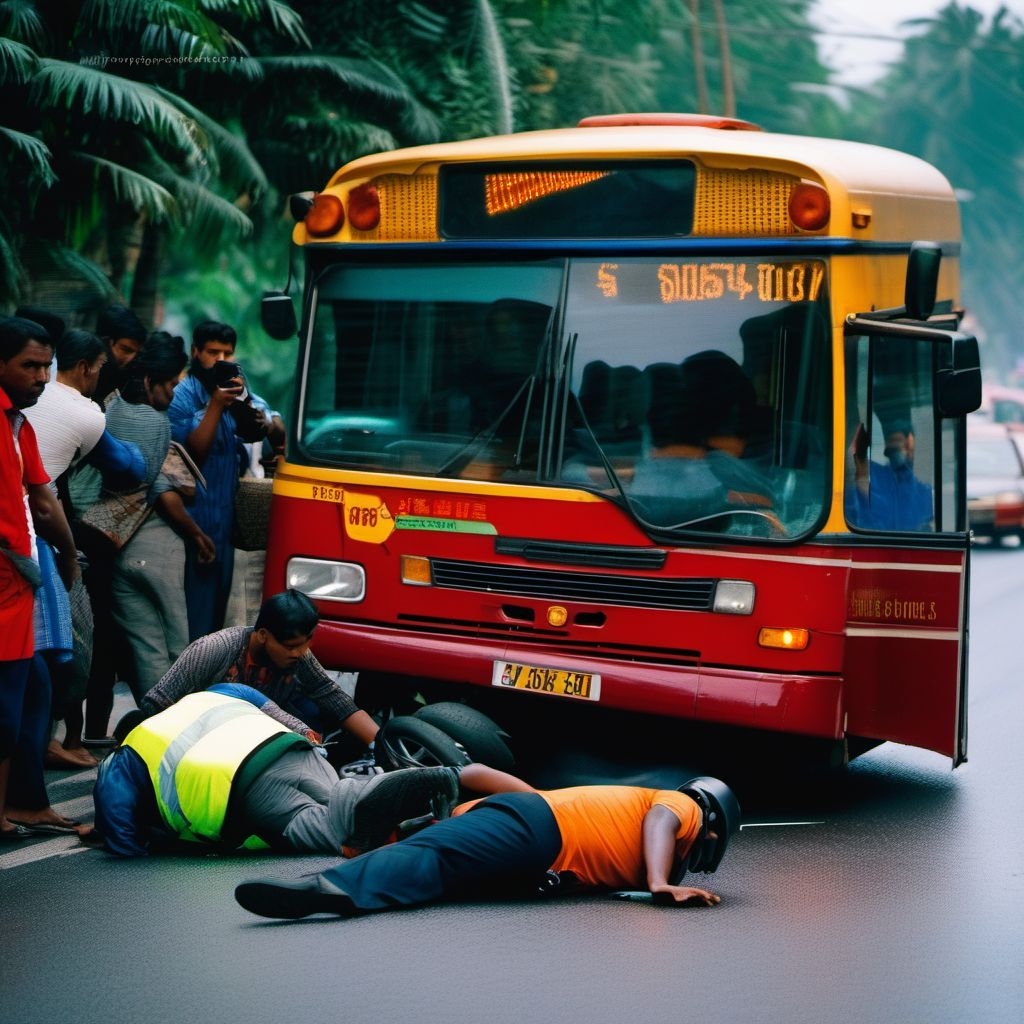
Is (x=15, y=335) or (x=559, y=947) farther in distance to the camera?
(x=15, y=335)

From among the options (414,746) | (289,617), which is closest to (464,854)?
(289,617)

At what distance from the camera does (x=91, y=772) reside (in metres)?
9.04

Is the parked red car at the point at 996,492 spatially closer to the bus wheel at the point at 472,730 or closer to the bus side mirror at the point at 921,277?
the bus side mirror at the point at 921,277

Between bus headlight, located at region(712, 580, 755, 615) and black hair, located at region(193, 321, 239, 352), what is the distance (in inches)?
114

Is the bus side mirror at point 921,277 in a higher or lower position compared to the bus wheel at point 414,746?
higher

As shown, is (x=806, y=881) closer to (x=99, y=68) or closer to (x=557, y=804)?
(x=557, y=804)

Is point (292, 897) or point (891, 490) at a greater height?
point (891, 490)

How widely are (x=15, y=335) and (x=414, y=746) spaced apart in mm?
2205

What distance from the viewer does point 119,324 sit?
9547 millimetres

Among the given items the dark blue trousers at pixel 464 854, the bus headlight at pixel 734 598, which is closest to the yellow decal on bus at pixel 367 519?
the bus headlight at pixel 734 598

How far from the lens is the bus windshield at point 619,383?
8086mm

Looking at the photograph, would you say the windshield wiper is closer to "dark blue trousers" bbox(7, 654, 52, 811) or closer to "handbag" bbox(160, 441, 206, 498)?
"handbag" bbox(160, 441, 206, 498)

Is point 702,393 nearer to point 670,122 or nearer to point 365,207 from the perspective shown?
point 365,207

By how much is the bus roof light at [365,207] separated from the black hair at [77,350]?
4.17 feet
